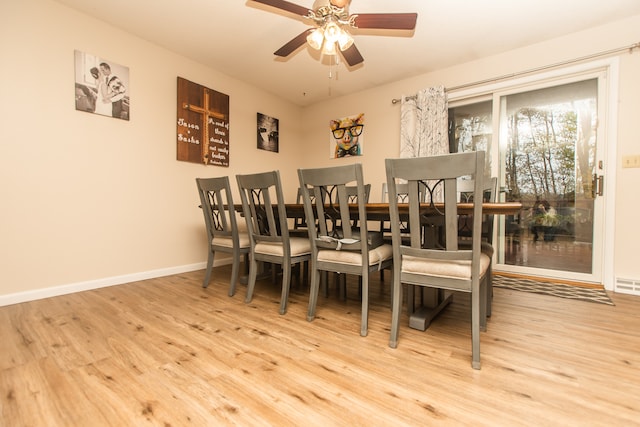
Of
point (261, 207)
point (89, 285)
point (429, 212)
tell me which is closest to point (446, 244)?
point (429, 212)

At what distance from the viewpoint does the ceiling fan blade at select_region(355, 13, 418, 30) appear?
191cm

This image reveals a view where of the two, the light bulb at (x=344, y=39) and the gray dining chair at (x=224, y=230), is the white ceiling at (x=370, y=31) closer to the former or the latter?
the light bulb at (x=344, y=39)

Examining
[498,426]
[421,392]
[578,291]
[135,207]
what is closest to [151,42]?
[135,207]

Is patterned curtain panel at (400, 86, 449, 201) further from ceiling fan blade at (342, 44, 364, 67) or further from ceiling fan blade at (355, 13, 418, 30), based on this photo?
ceiling fan blade at (355, 13, 418, 30)

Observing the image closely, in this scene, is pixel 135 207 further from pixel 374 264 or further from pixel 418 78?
pixel 418 78

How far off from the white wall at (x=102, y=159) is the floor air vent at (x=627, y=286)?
7 cm

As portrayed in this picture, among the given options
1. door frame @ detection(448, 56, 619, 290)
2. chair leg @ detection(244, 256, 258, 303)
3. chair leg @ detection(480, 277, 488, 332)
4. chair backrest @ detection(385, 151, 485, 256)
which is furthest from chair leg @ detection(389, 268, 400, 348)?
door frame @ detection(448, 56, 619, 290)

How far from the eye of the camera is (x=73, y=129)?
2.49m

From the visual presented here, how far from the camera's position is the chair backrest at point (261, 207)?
1.94m

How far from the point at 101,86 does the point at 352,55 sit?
229 cm

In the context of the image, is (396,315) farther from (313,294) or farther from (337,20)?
(337,20)

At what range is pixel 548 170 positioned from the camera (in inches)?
118

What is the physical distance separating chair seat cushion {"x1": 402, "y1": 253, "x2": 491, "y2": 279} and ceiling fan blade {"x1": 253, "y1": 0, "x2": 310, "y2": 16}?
1.77 meters

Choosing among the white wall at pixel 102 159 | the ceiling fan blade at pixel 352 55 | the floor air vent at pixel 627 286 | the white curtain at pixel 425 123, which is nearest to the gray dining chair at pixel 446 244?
the ceiling fan blade at pixel 352 55
